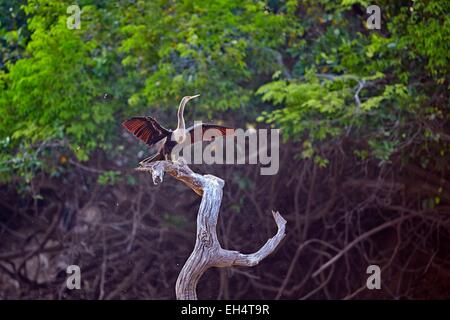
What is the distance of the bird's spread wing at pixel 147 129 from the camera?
4.88 m

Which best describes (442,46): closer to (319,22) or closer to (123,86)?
(319,22)

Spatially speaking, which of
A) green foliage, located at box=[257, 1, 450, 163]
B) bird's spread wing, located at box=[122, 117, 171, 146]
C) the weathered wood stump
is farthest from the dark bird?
green foliage, located at box=[257, 1, 450, 163]

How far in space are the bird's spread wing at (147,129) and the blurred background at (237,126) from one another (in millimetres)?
2656

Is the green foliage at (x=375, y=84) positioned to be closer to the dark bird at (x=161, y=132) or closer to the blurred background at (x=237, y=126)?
the blurred background at (x=237, y=126)

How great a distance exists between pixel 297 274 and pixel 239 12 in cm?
300

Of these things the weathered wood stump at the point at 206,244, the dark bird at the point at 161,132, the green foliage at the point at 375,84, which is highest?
the green foliage at the point at 375,84

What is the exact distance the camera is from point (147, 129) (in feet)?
16.3

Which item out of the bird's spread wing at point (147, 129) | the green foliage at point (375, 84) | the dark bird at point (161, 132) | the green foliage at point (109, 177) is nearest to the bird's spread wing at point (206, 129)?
the dark bird at point (161, 132)

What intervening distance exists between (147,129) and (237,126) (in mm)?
3809

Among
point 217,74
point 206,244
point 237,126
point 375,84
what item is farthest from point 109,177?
point 206,244

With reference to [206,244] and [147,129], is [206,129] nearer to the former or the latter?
[147,129]

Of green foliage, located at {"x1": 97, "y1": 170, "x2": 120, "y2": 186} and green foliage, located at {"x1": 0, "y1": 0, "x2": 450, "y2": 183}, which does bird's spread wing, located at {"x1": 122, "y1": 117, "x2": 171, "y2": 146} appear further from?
green foliage, located at {"x1": 97, "y1": 170, "x2": 120, "y2": 186}

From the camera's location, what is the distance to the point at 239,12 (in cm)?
841

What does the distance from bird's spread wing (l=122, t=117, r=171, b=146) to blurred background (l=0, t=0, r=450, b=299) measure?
2.66 m
